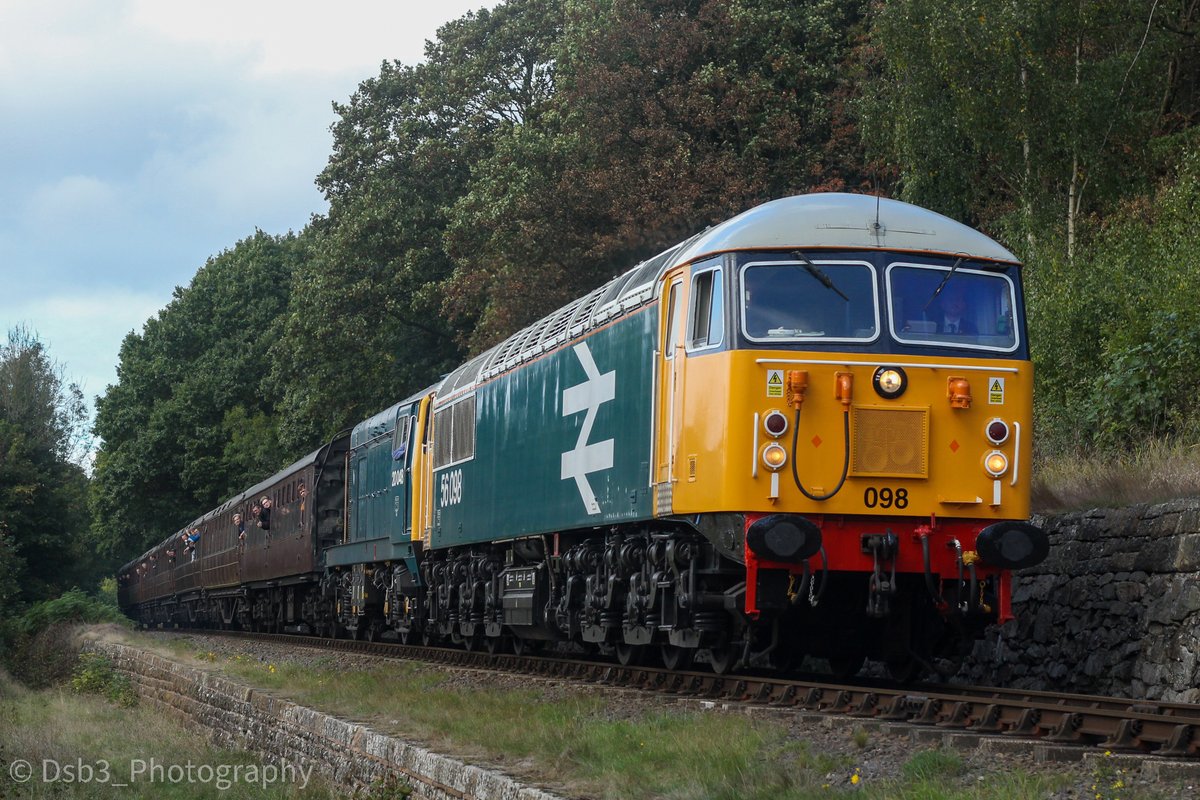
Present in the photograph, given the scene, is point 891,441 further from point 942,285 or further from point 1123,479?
point 1123,479

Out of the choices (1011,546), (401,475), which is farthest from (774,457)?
(401,475)

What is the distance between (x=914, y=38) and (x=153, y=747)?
1835 centimetres

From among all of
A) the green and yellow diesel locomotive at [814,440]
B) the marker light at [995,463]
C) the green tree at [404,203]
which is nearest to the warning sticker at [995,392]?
the green and yellow diesel locomotive at [814,440]

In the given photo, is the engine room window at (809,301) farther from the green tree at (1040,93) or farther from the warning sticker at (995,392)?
the green tree at (1040,93)

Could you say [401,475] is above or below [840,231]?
below

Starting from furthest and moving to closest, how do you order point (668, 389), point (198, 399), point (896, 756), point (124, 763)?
point (198, 399)
point (124, 763)
point (668, 389)
point (896, 756)

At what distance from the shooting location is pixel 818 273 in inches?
447

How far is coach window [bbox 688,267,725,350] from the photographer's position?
11.4 meters

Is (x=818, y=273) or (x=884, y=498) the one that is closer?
(x=884, y=498)

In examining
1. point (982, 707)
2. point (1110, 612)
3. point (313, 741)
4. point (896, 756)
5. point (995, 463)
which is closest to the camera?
point (896, 756)

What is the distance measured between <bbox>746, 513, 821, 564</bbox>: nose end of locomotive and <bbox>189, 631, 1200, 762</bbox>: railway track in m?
1.03

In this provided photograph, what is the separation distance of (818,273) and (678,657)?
4.22m

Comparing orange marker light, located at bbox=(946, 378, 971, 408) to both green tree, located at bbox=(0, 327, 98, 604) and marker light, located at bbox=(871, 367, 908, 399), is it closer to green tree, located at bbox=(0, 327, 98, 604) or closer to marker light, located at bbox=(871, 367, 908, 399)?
marker light, located at bbox=(871, 367, 908, 399)

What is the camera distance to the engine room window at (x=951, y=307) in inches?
447
